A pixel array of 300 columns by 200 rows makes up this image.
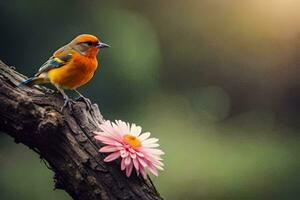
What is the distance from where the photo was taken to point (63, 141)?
2.06 metres

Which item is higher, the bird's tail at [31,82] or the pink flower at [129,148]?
the bird's tail at [31,82]

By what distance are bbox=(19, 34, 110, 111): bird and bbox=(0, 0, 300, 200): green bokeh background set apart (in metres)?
4.12

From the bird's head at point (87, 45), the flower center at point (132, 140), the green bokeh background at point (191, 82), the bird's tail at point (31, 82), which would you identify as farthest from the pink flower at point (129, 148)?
A: the green bokeh background at point (191, 82)

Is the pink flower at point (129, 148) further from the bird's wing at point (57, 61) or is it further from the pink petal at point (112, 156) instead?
the bird's wing at point (57, 61)

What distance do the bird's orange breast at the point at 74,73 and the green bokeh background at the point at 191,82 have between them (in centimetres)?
415

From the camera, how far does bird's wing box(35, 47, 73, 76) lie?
8.08ft

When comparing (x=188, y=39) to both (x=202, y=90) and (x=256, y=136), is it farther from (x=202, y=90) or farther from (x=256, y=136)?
(x=256, y=136)

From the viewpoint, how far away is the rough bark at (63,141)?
2.05m

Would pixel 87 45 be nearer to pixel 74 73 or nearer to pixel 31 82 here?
pixel 74 73

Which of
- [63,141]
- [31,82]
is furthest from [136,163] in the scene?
[31,82]

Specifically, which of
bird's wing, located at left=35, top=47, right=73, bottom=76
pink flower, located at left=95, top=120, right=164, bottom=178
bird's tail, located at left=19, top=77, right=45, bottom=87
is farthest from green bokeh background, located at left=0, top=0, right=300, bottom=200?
pink flower, located at left=95, top=120, right=164, bottom=178

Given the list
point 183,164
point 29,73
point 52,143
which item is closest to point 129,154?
point 52,143

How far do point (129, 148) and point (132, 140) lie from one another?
0.08 ft

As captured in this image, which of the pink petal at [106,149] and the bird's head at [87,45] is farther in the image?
the bird's head at [87,45]
